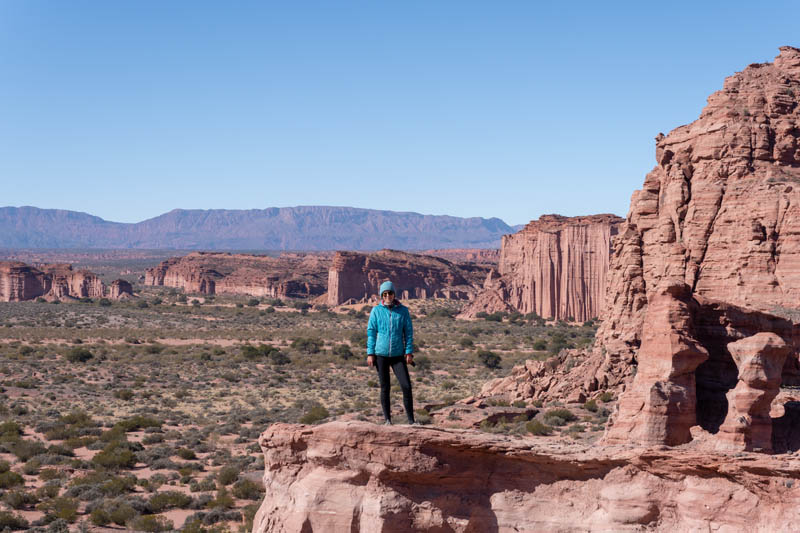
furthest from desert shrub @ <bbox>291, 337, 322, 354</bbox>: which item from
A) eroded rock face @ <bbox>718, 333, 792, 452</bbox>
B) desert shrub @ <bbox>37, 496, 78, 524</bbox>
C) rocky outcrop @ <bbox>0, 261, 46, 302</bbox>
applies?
rocky outcrop @ <bbox>0, 261, 46, 302</bbox>

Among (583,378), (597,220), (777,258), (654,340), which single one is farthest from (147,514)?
(597,220)

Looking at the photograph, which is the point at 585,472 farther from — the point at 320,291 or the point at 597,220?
the point at 320,291

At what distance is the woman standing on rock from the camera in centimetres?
875

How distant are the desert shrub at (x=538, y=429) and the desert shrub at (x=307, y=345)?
117 ft

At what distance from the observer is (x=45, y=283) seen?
4301 inches

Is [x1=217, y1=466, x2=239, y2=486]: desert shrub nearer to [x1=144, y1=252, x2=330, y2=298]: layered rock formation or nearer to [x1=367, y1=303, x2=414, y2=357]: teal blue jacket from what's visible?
[x1=367, y1=303, x2=414, y2=357]: teal blue jacket

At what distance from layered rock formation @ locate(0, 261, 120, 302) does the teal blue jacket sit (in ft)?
352

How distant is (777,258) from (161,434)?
21.8m

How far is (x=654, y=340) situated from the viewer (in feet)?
52.3

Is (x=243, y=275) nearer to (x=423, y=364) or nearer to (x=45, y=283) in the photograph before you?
(x=45, y=283)

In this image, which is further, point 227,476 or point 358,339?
point 358,339

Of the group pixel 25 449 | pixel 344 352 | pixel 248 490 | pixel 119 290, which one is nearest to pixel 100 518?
pixel 248 490

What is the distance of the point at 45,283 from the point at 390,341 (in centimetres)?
11301

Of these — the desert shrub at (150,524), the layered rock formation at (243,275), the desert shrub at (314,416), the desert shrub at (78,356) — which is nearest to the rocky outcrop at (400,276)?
the layered rock formation at (243,275)
